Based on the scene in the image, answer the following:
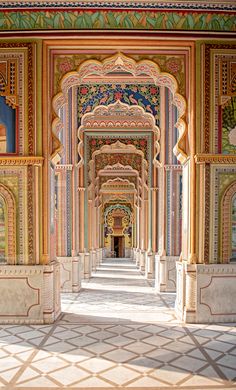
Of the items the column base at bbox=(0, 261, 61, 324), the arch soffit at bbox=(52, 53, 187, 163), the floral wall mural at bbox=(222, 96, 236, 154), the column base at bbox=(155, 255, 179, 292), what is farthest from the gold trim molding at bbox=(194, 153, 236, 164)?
the column base at bbox=(155, 255, 179, 292)

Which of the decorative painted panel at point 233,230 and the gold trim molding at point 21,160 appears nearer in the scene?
the gold trim molding at point 21,160

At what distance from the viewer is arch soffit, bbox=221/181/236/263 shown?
7070 millimetres

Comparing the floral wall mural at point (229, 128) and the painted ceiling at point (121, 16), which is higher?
the painted ceiling at point (121, 16)

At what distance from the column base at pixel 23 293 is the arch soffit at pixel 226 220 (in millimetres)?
2941

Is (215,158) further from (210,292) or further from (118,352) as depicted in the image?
(118,352)

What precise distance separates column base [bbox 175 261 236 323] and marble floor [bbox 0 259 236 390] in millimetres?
225

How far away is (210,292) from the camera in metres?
6.96

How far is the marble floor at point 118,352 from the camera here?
14.3 ft

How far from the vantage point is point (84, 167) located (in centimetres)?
1344

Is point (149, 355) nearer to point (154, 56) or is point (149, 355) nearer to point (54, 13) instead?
point (154, 56)

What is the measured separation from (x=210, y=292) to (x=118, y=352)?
2250mm

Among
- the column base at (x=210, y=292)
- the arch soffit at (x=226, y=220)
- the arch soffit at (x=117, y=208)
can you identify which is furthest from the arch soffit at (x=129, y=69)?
the arch soffit at (x=117, y=208)

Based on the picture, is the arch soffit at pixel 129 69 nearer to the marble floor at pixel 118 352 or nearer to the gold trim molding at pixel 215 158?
the gold trim molding at pixel 215 158

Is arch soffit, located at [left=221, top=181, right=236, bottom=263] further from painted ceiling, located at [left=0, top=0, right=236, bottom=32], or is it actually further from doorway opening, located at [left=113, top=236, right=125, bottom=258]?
doorway opening, located at [left=113, top=236, right=125, bottom=258]
